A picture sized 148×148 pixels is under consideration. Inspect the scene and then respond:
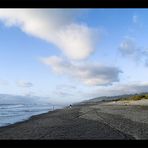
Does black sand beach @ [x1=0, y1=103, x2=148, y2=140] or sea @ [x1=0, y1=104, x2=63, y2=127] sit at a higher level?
sea @ [x1=0, y1=104, x2=63, y2=127]

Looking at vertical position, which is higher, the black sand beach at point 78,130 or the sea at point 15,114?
the sea at point 15,114

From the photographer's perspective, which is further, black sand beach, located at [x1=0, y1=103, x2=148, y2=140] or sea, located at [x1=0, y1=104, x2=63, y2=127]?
sea, located at [x1=0, y1=104, x2=63, y2=127]

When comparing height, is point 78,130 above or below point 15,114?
below

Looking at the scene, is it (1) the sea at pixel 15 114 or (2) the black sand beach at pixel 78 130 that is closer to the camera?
(2) the black sand beach at pixel 78 130

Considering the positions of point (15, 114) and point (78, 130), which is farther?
point (15, 114)
